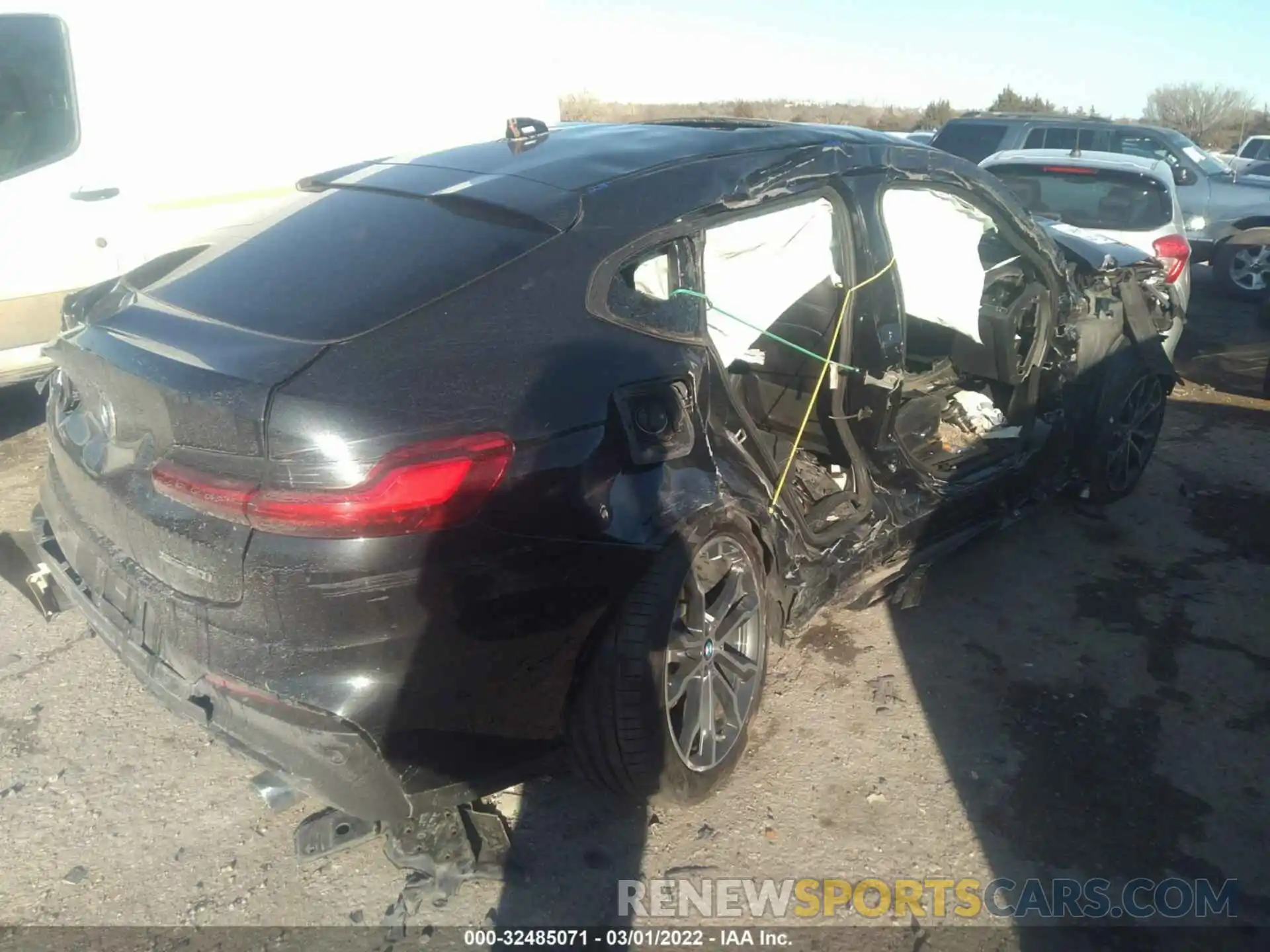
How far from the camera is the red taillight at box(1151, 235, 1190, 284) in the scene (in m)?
6.78

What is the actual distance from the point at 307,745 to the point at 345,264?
1.20 meters

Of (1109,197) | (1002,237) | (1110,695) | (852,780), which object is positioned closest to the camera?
(852,780)

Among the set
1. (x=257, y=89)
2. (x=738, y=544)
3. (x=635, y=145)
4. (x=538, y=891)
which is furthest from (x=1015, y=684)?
(x=257, y=89)

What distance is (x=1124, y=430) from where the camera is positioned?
485 cm

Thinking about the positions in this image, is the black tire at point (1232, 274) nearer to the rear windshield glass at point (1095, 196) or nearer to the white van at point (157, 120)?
the rear windshield glass at point (1095, 196)

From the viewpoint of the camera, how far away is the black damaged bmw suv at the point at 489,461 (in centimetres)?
219

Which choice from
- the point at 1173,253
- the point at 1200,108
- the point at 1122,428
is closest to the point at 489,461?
the point at 1122,428

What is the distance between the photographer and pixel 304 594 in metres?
2.15

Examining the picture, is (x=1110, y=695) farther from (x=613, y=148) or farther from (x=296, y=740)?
(x=296, y=740)

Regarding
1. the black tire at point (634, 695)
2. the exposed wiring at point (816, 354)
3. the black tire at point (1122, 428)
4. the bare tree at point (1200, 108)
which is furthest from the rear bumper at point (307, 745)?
the bare tree at point (1200, 108)

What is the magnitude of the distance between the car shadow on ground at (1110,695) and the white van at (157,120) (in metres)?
3.50

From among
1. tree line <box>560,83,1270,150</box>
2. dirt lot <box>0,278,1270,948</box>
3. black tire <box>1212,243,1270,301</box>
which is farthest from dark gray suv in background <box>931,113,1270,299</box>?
tree line <box>560,83,1270,150</box>

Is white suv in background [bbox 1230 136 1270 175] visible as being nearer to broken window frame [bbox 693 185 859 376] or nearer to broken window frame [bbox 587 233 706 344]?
broken window frame [bbox 693 185 859 376]

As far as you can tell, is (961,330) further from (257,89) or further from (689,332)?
(257,89)
